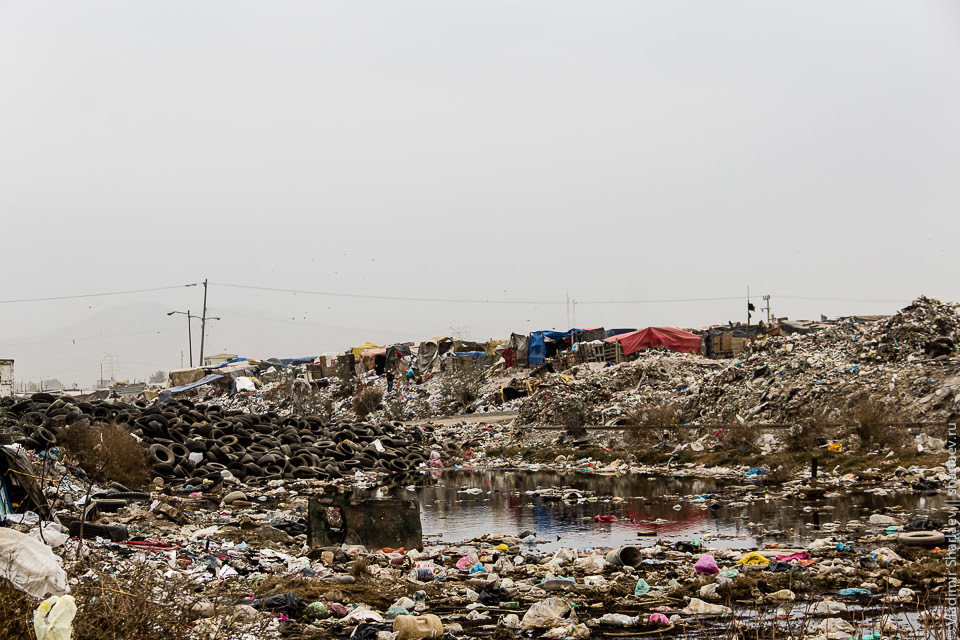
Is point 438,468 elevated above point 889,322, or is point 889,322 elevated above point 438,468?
point 889,322

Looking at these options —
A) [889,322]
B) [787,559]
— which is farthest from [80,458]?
[889,322]

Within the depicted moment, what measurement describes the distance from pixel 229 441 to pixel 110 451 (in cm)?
440

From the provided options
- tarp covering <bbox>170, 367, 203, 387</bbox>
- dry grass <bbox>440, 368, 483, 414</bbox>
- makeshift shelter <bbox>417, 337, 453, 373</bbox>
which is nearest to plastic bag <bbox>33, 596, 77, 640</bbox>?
dry grass <bbox>440, 368, 483, 414</bbox>

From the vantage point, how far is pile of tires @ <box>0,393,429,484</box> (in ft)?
55.0

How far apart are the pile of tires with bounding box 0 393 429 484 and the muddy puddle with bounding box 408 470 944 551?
364 centimetres

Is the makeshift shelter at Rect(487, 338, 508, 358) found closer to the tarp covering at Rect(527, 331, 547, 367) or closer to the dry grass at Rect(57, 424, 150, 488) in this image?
the tarp covering at Rect(527, 331, 547, 367)

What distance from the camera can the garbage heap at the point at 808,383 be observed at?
712 inches

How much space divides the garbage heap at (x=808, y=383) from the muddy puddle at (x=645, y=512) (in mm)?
4689

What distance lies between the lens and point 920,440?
1462cm

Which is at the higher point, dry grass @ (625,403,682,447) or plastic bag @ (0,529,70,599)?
plastic bag @ (0,529,70,599)

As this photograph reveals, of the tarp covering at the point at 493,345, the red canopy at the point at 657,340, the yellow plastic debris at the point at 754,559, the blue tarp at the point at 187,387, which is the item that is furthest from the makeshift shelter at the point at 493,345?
the yellow plastic debris at the point at 754,559

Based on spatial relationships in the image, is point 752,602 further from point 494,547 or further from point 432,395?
point 432,395

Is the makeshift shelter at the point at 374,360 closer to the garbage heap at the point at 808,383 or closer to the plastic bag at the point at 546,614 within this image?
the garbage heap at the point at 808,383

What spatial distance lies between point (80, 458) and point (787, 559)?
12.3 m
